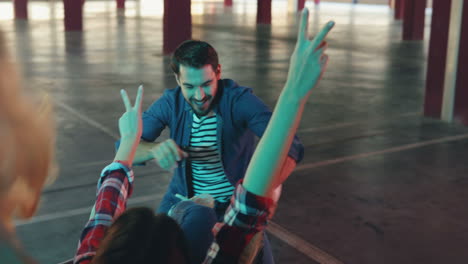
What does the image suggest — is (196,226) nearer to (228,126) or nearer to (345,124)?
(228,126)

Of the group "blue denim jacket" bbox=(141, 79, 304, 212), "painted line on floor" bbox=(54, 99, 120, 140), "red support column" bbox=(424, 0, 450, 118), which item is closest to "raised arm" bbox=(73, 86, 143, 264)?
"blue denim jacket" bbox=(141, 79, 304, 212)

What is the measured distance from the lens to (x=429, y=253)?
142 inches

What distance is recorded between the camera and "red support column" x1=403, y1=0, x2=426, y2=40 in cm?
1611

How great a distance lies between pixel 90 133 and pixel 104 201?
15.7 ft

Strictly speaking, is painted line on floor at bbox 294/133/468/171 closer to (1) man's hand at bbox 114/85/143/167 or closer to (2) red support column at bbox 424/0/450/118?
(2) red support column at bbox 424/0/450/118

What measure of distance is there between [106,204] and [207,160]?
1153 mm

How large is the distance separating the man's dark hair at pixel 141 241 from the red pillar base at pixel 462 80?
6.15 m

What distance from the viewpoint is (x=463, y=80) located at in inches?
265

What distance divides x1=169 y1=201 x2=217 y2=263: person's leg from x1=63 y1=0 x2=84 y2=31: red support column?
631 inches

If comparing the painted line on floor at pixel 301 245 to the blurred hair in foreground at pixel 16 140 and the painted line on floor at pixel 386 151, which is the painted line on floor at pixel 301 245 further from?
the blurred hair in foreground at pixel 16 140

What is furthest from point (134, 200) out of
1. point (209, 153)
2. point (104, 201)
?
point (104, 201)

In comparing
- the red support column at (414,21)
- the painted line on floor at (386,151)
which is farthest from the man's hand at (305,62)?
the red support column at (414,21)

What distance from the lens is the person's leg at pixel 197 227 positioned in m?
2.04

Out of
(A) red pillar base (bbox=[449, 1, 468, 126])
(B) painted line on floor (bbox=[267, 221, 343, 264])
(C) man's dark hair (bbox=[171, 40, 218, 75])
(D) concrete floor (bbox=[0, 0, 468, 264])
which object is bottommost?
(B) painted line on floor (bbox=[267, 221, 343, 264])
